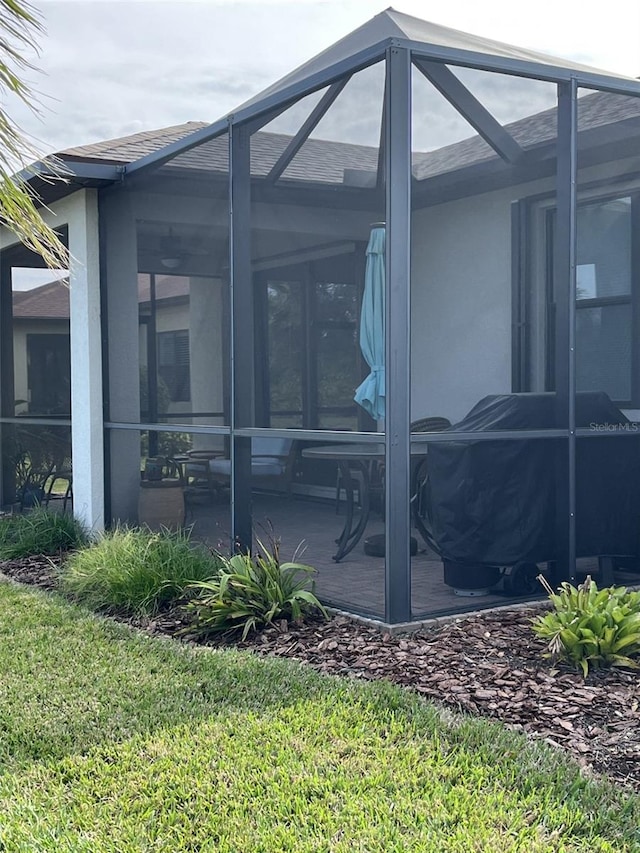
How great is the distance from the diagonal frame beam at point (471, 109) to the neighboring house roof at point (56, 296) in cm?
237

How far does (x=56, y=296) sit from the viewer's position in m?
8.86

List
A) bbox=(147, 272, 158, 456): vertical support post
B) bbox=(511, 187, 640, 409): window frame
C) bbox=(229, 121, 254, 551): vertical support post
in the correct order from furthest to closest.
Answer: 1. bbox=(147, 272, 158, 456): vertical support post
2. bbox=(229, 121, 254, 551): vertical support post
3. bbox=(511, 187, 640, 409): window frame

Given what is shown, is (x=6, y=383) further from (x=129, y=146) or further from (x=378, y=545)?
(x=378, y=545)

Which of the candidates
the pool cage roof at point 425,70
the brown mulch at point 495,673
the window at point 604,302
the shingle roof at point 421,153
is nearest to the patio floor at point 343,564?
the brown mulch at point 495,673

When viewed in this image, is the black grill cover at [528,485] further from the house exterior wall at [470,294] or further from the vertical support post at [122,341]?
the vertical support post at [122,341]

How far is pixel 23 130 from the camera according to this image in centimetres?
370

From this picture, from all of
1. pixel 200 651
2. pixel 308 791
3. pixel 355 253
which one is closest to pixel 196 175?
pixel 355 253

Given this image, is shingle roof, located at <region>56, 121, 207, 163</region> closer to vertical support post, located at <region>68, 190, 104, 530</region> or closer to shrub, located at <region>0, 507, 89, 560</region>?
vertical support post, located at <region>68, 190, 104, 530</region>

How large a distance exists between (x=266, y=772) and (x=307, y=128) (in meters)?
3.74

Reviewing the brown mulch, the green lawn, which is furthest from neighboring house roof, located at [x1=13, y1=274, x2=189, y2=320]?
the green lawn

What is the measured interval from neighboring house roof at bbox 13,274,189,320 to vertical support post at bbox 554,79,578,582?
2615 millimetres

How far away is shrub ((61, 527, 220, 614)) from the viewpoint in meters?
5.68

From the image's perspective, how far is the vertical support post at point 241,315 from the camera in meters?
6.03

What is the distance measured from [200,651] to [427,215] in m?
2.64
